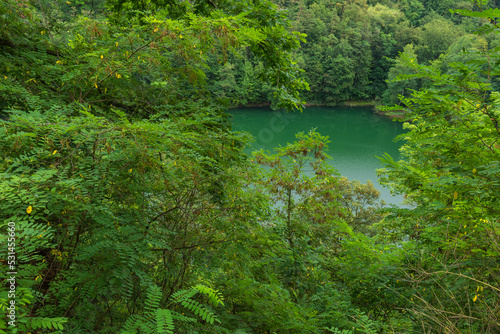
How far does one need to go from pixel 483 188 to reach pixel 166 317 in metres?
2.49

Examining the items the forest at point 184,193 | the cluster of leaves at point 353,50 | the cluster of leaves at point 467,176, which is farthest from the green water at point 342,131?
the cluster of leaves at point 467,176

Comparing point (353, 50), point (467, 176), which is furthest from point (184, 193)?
point (353, 50)

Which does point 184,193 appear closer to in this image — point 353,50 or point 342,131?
point 342,131

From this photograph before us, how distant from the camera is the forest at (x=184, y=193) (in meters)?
1.72

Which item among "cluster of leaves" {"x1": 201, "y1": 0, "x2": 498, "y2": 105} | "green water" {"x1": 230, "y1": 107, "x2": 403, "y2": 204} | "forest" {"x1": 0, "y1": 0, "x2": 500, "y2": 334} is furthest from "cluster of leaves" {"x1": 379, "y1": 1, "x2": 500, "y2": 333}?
"cluster of leaves" {"x1": 201, "y1": 0, "x2": 498, "y2": 105}

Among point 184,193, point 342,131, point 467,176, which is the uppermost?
point 467,176

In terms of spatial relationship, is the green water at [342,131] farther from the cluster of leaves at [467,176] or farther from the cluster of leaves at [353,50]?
the cluster of leaves at [467,176]

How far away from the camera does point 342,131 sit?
32969 mm

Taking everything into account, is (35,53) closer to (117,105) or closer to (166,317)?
(117,105)

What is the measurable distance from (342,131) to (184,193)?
32.4m

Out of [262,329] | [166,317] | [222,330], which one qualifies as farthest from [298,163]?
[166,317]

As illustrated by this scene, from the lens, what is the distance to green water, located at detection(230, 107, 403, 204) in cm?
2355

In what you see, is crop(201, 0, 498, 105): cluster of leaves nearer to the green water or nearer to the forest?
the green water

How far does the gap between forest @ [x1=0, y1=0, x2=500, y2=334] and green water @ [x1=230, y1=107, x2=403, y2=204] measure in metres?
17.1
